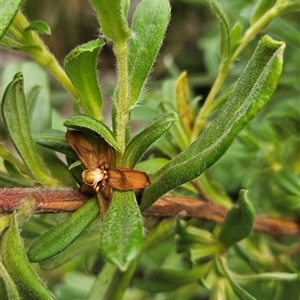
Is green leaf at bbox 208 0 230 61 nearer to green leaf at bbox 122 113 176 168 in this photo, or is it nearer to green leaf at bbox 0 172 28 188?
green leaf at bbox 122 113 176 168

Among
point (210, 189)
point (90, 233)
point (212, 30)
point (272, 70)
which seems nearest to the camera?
point (272, 70)

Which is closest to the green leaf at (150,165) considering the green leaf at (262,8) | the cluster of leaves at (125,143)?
the cluster of leaves at (125,143)

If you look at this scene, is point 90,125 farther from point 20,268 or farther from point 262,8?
point 262,8

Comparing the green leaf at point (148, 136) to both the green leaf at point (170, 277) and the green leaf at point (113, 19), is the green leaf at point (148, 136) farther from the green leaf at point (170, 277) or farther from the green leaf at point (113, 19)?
the green leaf at point (170, 277)

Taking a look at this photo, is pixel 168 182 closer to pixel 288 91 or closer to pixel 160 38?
pixel 160 38

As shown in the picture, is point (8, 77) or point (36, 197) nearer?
point (36, 197)

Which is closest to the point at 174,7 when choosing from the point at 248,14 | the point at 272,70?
the point at 248,14

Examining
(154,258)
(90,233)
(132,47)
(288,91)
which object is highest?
(132,47)
